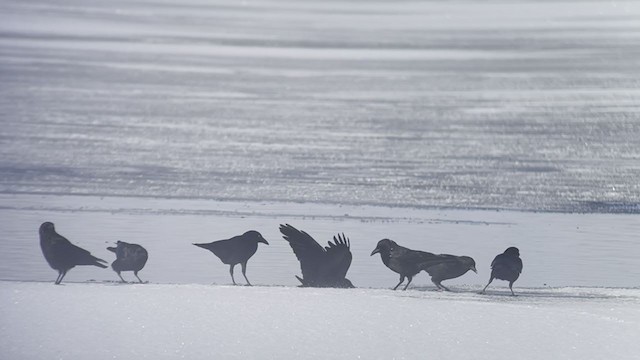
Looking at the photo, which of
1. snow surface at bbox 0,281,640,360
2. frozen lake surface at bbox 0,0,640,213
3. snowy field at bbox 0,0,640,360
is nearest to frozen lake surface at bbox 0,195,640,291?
snowy field at bbox 0,0,640,360

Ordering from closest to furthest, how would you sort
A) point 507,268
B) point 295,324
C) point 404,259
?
1. point 295,324
2. point 507,268
3. point 404,259

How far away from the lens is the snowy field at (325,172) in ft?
15.5

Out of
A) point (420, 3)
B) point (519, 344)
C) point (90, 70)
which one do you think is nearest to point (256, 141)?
point (90, 70)

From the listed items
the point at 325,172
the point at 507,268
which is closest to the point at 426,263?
the point at 507,268

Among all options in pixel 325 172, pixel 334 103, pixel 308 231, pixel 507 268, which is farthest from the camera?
pixel 334 103

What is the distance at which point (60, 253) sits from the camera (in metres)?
5.78

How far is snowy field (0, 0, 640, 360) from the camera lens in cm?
471

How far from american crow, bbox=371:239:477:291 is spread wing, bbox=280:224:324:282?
30 centimetres

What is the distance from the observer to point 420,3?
19328 millimetres

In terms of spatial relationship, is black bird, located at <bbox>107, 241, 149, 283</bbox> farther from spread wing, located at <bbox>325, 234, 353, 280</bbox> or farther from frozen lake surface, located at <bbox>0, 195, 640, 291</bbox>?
spread wing, located at <bbox>325, 234, 353, 280</bbox>

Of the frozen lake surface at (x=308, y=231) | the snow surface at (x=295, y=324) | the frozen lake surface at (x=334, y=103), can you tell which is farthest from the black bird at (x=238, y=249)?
the frozen lake surface at (x=334, y=103)

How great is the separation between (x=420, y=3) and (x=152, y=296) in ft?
48.3

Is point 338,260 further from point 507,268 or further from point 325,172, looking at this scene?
point 325,172

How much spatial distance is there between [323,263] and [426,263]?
0.51 m
